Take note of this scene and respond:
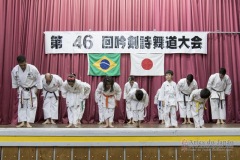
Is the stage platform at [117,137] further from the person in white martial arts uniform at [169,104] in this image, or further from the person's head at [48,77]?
the person's head at [48,77]

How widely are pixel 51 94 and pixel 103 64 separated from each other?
6.00ft

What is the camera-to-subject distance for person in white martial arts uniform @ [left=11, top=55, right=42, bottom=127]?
5820 mm

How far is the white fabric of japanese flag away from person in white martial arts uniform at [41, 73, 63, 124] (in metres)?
2.24

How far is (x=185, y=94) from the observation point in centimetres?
766

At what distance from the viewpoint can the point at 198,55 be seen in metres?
8.69

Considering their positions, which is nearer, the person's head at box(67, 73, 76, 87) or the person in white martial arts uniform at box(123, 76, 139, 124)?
the person's head at box(67, 73, 76, 87)

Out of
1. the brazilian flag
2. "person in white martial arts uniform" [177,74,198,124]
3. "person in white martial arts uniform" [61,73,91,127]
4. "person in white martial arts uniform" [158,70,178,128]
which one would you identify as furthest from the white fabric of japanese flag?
"person in white martial arts uniform" [61,73,91,127]

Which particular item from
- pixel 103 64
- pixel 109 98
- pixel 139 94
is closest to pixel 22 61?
pixel 109 98

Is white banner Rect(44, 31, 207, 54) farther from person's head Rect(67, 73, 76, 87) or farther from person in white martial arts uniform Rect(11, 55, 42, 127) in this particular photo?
person in white martial arts uniform Rect(11, 55, 42, 127)

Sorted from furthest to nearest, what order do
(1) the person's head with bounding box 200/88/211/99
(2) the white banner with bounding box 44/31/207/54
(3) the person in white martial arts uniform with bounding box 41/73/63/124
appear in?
(2) the white banner with bounding box 44/31/207/54
(3) the person in white martial arts uniform with bounding box 41/73/63/124
(1) the person's head with bounding box 200/88/211/99

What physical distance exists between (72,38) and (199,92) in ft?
13.3

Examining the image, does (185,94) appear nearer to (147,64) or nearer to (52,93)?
(147,64)

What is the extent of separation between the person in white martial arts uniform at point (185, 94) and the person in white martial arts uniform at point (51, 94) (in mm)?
2902

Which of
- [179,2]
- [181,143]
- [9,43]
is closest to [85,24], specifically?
[9,43]
